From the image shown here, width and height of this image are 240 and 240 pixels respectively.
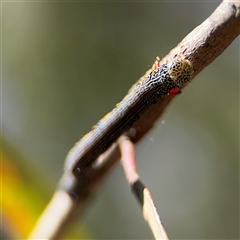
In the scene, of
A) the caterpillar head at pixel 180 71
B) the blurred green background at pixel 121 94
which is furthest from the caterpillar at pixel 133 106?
the blurred green background at pixel 121 94

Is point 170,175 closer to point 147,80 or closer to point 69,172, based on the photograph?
point 69,172

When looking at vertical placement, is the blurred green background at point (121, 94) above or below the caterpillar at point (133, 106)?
above

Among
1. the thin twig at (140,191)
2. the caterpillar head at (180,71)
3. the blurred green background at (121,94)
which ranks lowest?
the thin twig at (140,191)

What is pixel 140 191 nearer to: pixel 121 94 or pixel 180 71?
pixel 180 71

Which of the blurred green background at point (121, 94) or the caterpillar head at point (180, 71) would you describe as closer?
the caterpillar head at point (180, 71)

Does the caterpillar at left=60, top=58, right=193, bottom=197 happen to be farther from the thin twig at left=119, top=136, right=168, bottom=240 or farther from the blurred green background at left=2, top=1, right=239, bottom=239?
the blurred green background at left=2, top=1, right=239, bottom=239

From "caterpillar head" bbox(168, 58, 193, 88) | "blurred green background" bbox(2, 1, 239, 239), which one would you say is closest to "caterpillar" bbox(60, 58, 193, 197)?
"caterpillar head" bbox(168, 58, 193, 88)

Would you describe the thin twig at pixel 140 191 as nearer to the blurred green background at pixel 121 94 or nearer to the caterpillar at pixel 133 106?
the caterpillar at pixel 133 106

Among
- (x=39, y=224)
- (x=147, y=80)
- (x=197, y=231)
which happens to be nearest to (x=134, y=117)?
(x=147, y=80)
